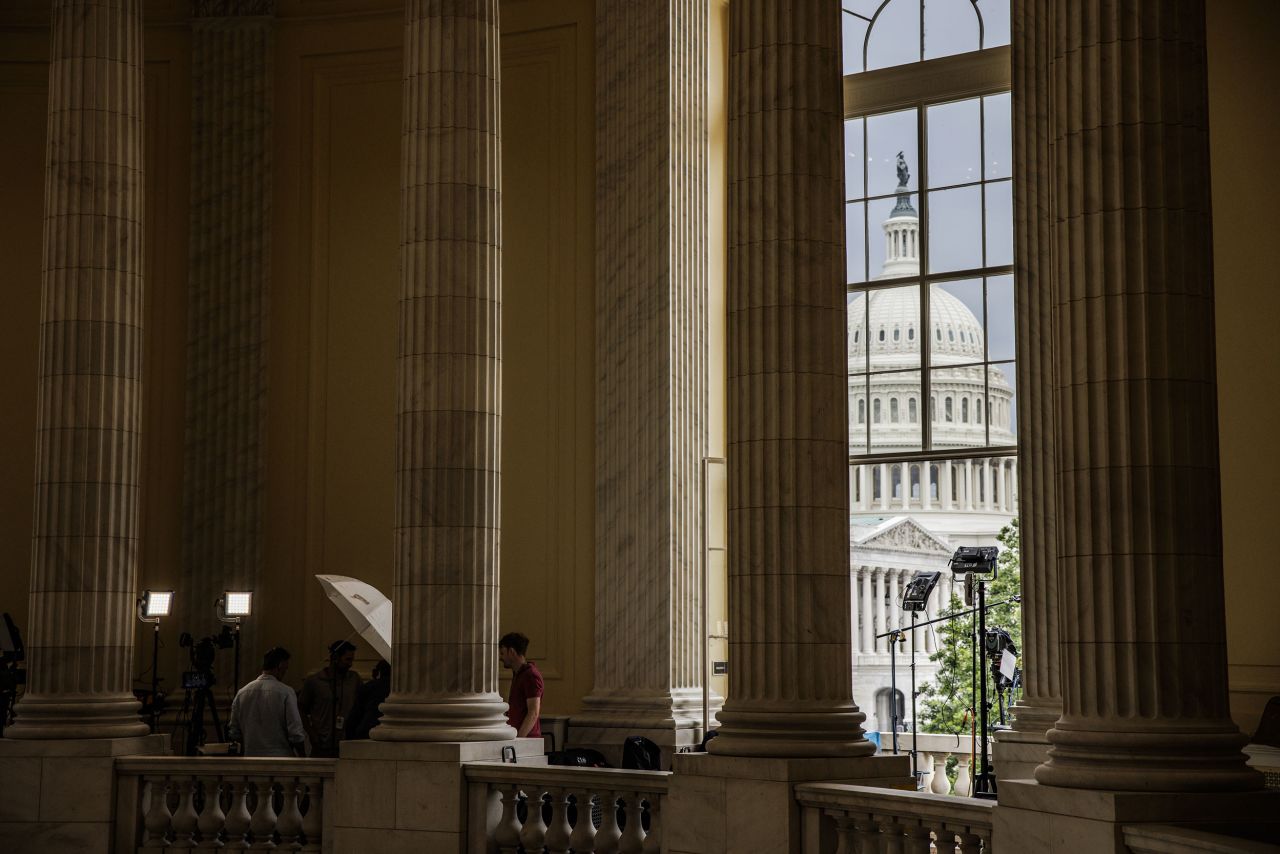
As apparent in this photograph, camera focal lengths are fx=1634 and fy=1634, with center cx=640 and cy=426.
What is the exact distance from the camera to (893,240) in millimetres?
18734

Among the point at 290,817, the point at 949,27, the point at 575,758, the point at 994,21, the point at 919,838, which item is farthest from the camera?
the point at 949,27

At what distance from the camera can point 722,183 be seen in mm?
17812

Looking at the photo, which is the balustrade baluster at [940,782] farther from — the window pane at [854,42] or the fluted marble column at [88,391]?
the window pane at [854,42]

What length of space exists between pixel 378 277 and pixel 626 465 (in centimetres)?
410

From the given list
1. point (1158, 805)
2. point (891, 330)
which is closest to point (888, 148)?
point (891, 330)

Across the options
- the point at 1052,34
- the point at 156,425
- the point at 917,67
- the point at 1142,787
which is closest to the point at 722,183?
the point at 917,67

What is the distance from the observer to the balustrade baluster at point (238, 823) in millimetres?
11773

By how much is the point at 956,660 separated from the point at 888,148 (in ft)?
38.9

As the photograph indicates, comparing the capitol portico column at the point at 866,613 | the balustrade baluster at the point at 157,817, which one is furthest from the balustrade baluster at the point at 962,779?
the capitol portico column at the point at 866,613

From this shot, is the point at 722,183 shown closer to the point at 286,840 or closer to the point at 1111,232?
the point at 286,840

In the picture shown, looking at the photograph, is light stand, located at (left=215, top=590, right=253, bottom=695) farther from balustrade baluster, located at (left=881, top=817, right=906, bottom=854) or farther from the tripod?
balustrade baluster, located at (left=881, top=817, right=906, bottom=854)

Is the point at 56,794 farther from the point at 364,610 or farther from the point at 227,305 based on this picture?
the point at 227,305

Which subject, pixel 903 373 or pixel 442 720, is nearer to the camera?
pixel 442 720

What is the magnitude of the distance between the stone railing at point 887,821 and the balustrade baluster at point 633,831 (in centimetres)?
134
